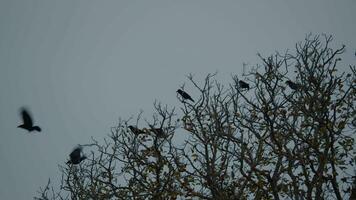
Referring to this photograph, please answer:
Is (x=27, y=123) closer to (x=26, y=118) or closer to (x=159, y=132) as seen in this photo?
(x=26, y=118)

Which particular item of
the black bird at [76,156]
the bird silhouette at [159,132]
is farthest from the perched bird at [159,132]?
the black bird at [76,156]

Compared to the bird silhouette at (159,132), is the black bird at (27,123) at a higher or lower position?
higher

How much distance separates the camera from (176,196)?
424 inches

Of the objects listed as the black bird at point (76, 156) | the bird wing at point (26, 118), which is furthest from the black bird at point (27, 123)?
the black bird at point (76, 156)

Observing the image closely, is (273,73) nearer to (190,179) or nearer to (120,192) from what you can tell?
(190,179)

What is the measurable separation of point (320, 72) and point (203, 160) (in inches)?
187

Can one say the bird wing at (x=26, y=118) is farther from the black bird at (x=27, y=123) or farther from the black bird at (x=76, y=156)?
the black bird at (x=76, y=156)

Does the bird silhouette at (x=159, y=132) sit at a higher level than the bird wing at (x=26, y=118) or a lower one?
lower

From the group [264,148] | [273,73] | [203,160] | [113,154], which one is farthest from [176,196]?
[273,73]

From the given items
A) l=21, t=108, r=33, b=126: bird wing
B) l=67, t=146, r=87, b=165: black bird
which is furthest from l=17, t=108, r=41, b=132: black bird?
l=67, t=146, r=87, b=165: black bird

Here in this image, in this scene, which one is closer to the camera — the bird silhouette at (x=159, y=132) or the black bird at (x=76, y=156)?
the bird silhouette at (x=159, y=132)

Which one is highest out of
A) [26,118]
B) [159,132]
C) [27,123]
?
[26,118]

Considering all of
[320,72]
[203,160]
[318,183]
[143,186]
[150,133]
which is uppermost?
[320,72]

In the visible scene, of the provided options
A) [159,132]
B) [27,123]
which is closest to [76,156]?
[27,123]
